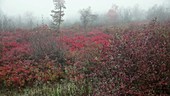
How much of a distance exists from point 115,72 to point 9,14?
113018mm

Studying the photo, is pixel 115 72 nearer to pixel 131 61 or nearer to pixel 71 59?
pixel 131 61

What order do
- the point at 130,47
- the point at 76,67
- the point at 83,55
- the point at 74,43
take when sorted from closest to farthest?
1. the point at 130,47
2. the point at 76,67
3. the point at 83,55
4. the point at 74,43

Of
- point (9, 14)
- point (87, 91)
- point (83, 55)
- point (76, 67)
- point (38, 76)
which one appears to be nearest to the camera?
point (87, 91)

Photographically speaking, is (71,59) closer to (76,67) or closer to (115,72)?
(76,67)

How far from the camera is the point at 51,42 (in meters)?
20.9

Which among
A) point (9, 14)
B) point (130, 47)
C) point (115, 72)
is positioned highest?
point (130, 47)

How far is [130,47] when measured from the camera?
907 cm

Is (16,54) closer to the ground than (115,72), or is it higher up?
closer to the ground

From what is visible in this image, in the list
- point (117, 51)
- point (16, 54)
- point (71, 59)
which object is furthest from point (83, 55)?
point (117, 51)

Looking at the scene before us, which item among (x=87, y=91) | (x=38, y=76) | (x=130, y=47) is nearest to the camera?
(x=130, y=47)

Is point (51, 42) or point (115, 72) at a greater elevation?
point (115, 72)

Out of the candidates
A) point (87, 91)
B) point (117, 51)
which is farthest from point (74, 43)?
point (117, 51)

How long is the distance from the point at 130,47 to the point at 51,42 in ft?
41.3

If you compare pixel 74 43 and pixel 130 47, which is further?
pixel 74 43
